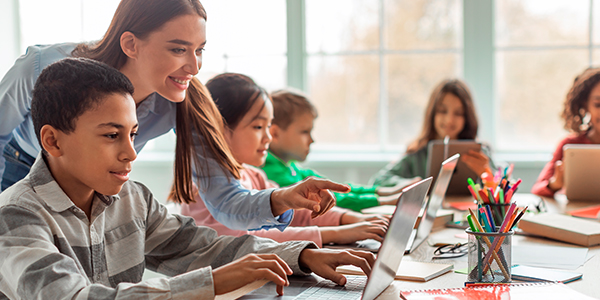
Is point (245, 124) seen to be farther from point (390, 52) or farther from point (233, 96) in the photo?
point (390, 52)

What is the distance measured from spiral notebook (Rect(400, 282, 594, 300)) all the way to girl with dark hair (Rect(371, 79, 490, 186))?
162 cm

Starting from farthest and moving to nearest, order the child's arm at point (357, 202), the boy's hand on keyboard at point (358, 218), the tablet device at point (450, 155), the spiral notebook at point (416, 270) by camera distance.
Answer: the tablet device at point (450, 155) < the child's arm at point (357, 202) < the boy's hand on keyboard at point (358, 218) < the spiral notebook at point (416, 270)

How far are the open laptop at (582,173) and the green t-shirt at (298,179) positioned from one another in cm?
68

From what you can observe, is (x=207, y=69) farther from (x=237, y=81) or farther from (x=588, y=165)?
(x=588, y=165)

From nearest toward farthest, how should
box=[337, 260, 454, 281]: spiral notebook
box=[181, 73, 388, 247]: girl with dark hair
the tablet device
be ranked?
box=[337, 260, 454, 281]: spiral notebook, box=[181, 73, 388, 247]: girl with dark hair, the tablet device

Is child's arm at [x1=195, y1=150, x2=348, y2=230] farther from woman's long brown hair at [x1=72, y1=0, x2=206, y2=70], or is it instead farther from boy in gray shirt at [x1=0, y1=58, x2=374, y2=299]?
woman's long brown hair at [x1=72, y1=0, x2=206, y2=70]

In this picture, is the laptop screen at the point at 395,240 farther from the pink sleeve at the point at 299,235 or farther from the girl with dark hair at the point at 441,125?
the girl with dark hair at the point at 441,125

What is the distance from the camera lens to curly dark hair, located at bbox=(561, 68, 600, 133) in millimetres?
2387

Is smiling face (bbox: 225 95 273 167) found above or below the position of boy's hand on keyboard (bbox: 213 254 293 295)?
above

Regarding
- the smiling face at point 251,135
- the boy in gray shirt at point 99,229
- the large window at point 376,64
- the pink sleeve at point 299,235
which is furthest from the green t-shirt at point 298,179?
the large window at point 376,64

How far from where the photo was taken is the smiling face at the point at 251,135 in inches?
60.3

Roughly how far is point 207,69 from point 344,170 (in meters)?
1.10

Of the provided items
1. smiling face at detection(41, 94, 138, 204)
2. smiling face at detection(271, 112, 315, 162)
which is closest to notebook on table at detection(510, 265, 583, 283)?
smiling face at detection(41, 94, 138, 204)

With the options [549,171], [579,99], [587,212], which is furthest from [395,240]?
[579,99]
